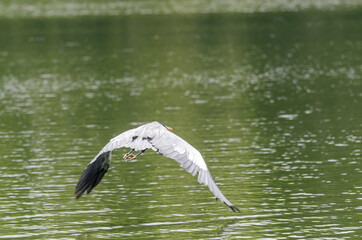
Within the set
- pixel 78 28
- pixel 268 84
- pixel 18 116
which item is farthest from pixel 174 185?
pixel 78 28

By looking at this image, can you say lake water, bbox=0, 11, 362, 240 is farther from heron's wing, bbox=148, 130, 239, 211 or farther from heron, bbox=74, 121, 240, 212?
heron's wing, bbox=148, 130, 239, 211

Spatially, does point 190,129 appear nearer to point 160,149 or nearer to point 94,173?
point 94,173

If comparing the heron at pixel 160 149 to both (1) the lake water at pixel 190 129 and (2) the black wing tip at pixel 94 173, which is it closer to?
(2) the black wing tip at pixel 94 173

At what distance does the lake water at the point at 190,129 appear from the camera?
17.2 meters

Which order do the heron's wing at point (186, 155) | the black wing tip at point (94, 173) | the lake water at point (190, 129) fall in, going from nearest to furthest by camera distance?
1. the heron's wing at point (186, 155)
2. the black wing tip at point (94, 173)
3. the lake water at point (190, 129)

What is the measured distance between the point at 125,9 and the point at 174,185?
75010mm

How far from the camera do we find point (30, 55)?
187 feet

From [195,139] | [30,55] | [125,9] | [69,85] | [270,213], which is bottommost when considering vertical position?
[270,213]

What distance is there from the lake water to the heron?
1369 mm

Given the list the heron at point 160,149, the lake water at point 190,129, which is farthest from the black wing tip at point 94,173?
the lake water at point 190,129

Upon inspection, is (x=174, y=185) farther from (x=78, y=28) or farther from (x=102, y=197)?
(x=78, y=28)

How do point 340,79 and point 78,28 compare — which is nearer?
point 340,79

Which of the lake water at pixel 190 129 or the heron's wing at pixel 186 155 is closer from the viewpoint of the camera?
the heron's wing at pixel 186 155

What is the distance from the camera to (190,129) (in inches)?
1158
